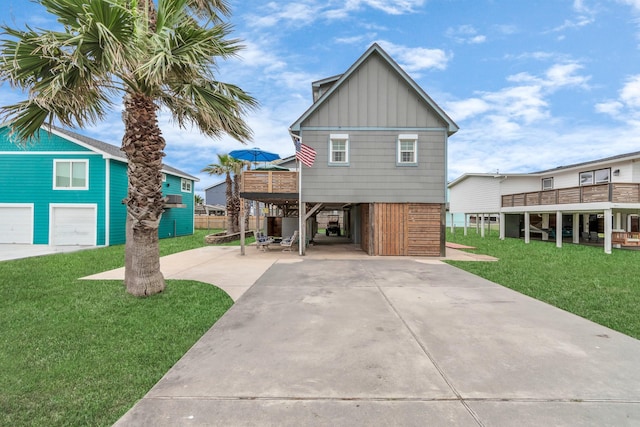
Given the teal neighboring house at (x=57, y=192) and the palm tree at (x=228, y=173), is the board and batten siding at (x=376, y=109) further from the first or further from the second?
the teal neighboring house at (x=57, y=192)

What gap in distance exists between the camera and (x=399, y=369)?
10.9ft

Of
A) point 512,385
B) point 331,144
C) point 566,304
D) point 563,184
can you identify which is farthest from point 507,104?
point 512,385

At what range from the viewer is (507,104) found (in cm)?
2595

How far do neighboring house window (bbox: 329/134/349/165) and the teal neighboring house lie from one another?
40.1ft

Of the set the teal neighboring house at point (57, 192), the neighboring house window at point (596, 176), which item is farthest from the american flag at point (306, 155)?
the neighboring house window at point (596, 176)

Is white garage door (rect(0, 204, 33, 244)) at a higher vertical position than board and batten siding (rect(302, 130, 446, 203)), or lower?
lower

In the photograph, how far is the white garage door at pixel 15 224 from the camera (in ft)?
54.0

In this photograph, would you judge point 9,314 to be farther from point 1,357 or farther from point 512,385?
point 512,385

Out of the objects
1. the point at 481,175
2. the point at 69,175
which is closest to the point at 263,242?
the point at 69,175

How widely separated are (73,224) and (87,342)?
53.1ft

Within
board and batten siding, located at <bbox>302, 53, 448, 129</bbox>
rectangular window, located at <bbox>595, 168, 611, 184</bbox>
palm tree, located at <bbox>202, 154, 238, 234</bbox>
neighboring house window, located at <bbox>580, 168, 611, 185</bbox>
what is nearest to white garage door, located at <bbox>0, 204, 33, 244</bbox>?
palm tree, located at <bbox>202, 154, 238, 234</bbox>

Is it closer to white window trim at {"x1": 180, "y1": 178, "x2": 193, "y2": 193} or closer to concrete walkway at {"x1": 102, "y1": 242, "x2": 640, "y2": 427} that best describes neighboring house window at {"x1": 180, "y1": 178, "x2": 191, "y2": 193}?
white window trim at {"x1": 180, "y1": 178, "x2": 193, "y2": 193}

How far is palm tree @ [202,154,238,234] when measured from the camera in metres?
20.8

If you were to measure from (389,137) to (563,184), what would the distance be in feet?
58.2
